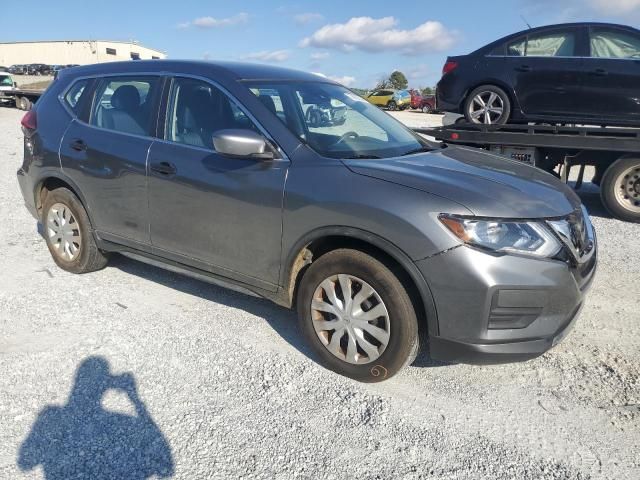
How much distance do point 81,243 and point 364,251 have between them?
2.74 meters

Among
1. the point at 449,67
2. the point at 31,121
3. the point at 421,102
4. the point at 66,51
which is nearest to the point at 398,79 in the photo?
the point at 421,102

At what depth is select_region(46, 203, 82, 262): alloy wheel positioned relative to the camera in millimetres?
4484

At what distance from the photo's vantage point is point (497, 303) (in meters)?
2.60

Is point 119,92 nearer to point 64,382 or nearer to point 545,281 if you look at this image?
point 64,382

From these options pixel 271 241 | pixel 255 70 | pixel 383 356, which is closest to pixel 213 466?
pixel 383 356

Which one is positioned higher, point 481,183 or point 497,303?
point 481,183

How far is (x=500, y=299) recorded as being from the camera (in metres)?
2.59

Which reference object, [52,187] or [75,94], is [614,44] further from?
[52,187]

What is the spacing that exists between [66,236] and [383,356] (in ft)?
10.3

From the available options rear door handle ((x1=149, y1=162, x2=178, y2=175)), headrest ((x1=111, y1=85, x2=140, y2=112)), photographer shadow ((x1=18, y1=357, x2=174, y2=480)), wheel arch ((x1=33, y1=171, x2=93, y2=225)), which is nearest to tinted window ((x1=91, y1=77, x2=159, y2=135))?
headrest ((x1=111, y1=85, x2=140, y2=112))

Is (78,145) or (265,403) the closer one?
(265,403)

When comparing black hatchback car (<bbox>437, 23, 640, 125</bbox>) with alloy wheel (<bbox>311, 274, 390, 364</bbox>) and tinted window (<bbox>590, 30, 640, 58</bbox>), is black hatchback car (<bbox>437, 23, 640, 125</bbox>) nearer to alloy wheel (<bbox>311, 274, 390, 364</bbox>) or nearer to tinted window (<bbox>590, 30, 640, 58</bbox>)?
tinted window (<bbox>590, 30, 640, 58</bbox>)

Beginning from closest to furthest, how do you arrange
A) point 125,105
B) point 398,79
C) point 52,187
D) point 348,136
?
1. point 348,136
2. point 125,105
3. point 52,187
4. point 398,79

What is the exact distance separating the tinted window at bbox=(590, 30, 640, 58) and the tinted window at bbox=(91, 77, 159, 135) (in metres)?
5.94
